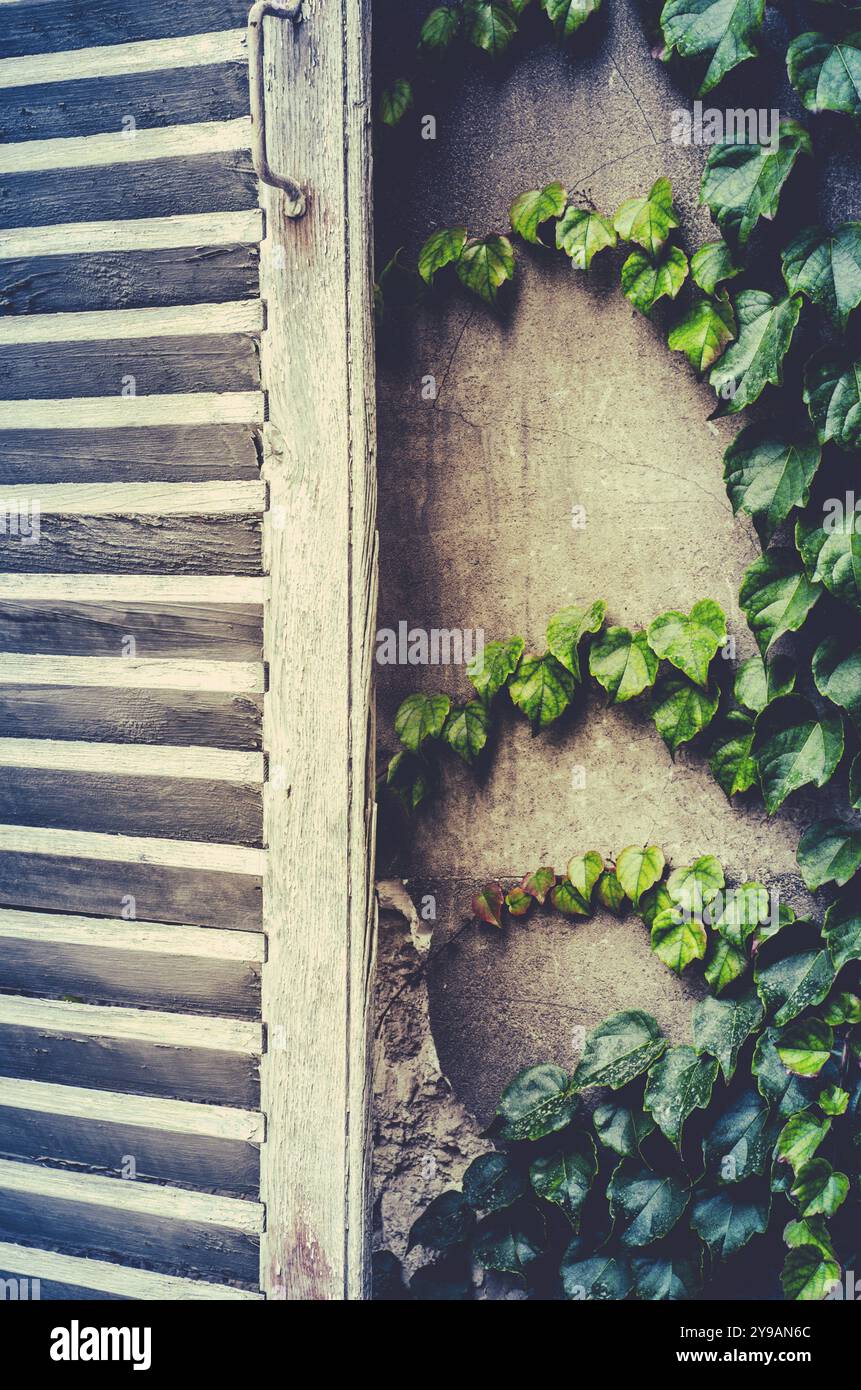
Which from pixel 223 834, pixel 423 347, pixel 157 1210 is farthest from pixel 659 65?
pixel 157 1210

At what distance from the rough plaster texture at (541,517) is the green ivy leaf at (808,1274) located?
1.32 ft

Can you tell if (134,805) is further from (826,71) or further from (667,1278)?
(826,71)

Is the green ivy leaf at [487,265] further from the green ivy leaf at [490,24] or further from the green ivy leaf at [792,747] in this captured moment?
the green ivy leaf at [792,747]

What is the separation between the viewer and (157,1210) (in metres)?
1.85

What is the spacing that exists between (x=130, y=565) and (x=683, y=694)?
1044mm

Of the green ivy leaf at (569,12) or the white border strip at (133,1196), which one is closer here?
the green ivy leaf at (569,12)

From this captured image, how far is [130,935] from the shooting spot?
6.07ft

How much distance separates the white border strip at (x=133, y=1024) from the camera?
1.82m

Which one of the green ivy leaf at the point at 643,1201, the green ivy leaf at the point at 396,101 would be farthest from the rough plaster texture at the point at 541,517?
the green ivy leaf at the point at 643,1201

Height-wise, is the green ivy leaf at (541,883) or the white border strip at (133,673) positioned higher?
the white border strip at (133,673)

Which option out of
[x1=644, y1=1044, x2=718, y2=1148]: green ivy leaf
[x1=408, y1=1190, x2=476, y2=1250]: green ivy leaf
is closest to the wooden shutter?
[x1=408, y1=1190, x2=476, y2=1250]: green ivy leaf

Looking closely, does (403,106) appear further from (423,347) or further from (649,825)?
(649,825)

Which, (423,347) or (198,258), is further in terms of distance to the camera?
(423,347)

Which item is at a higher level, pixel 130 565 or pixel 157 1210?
pixel 130 565
